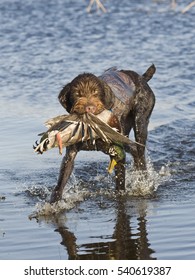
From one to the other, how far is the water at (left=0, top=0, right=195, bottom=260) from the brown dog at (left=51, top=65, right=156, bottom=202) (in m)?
0.35

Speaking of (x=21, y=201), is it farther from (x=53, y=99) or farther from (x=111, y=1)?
(x=111, y=1)

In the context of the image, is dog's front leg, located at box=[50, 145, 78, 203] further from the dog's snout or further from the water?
the dog's snout

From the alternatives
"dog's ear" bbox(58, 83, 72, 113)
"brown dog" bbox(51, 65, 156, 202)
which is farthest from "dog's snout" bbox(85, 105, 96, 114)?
"dog's ear" bbox(58, 83, 72, 113)

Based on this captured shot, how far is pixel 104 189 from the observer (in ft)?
34.1

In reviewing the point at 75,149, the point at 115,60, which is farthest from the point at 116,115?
the point at 115,60

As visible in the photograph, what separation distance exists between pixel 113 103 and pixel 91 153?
2.71 m

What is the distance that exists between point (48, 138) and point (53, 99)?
5.72m

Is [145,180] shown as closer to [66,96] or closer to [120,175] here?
[120,175]

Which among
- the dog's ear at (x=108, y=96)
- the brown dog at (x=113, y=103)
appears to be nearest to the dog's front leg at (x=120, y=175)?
the brown dog at (x=113, y=103)

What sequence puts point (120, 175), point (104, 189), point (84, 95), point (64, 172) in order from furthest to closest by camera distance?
point (104, 189) < point (120, 175) < point (64, 172) < point (84, 95)

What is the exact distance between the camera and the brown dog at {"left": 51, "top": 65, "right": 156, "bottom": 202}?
8562 mm

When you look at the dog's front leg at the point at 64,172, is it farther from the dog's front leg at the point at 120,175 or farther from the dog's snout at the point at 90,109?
the dog's snout at the point at 90,109

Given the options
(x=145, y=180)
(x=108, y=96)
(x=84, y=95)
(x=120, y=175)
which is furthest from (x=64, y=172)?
(x=145, y=180)

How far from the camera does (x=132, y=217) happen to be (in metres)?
9.25
